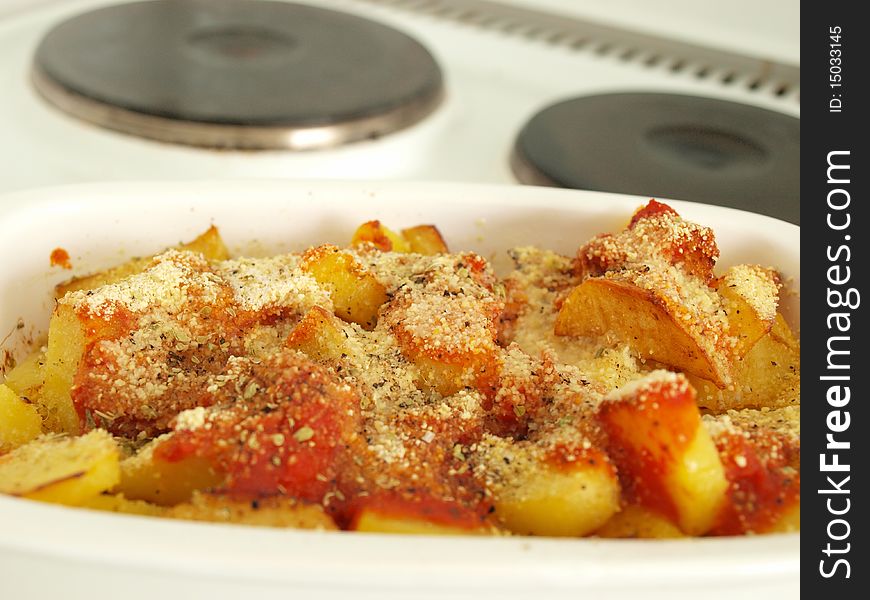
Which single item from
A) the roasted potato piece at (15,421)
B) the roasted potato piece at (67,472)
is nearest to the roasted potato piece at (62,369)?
the roasted potato piece at (15,421)

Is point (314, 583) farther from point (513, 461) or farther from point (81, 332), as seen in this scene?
point (81, 332)

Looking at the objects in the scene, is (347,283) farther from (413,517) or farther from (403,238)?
(413,517)

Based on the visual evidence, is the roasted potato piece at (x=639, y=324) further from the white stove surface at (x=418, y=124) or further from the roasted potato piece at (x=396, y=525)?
the white stove surface at (x=418, y=124)

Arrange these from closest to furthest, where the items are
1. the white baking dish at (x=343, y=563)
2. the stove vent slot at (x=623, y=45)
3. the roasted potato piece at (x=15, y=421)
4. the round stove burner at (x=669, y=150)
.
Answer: the white baking dish at (x=343, y=563), the roasted potato piece at (x=15, y=421), the round stove burner at (x=669, y=150), the stove vent slot at (x=623, y=45)

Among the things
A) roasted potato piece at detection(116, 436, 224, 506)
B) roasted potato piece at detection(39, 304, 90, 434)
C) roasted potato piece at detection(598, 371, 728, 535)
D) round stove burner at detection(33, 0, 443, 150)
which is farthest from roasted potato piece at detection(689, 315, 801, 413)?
round stove burner at detection(33, 0, 443, 150)

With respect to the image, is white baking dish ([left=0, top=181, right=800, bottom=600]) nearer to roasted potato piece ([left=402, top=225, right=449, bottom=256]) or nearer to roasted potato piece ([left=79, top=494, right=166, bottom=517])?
roasted potato piece ([left=79, top=494, right=166, bottom=517])
